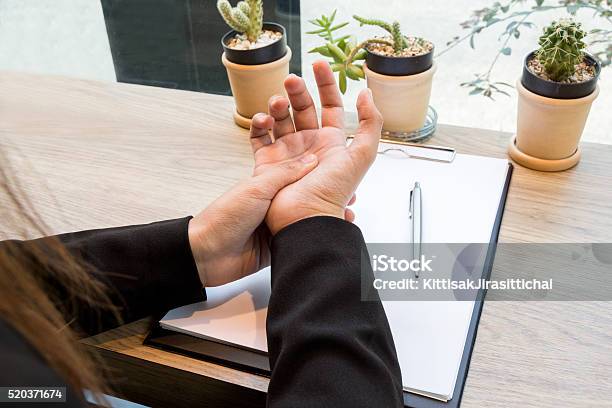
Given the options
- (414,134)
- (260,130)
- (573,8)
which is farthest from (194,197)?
(573,8)

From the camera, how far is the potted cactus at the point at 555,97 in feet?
2.69

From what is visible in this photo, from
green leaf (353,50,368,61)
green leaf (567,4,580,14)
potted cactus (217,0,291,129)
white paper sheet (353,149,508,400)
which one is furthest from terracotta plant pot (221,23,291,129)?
green leaf (567,4,580,14)

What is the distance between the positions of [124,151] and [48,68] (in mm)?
580

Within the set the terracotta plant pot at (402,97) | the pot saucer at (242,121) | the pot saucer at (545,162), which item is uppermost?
the terracotta plant pot at (402,97)

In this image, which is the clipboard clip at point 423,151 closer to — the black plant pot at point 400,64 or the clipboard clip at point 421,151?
the clipboard clip at point 421,151

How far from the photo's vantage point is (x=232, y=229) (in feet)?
2.38

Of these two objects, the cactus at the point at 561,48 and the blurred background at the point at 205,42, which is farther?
the blurred background at the point at 205,42

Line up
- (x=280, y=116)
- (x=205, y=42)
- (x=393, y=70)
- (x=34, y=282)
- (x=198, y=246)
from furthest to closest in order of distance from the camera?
(x=205, y=42)
(x=393, y=70)
(x=280, y=116)
(x=198, y=246)
(x=34, y=282)

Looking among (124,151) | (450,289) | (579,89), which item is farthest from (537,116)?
(124,151)

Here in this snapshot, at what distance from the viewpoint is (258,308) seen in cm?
72

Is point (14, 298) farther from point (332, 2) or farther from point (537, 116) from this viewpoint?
point (332, 2)

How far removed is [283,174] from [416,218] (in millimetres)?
183

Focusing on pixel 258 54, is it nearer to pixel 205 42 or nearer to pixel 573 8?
pixel 205 42

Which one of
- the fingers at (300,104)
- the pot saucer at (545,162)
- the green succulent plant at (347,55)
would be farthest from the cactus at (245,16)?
the pot saucer at (545,162)
